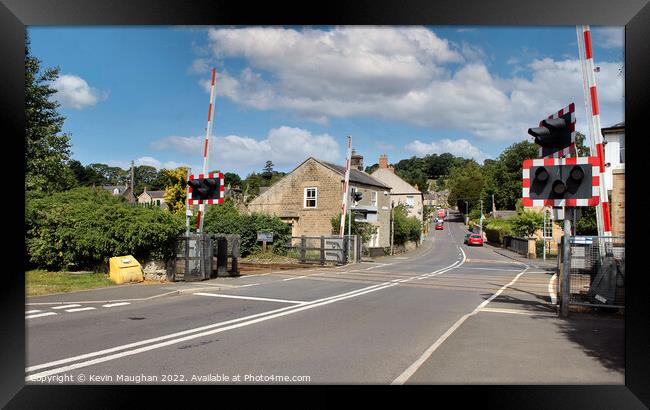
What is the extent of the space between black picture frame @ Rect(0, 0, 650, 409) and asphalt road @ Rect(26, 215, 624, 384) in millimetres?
360

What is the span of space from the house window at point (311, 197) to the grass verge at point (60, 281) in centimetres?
2716

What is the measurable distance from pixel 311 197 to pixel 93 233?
90.3 feet

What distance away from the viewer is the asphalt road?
19.1 ft

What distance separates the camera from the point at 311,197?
41594 mm

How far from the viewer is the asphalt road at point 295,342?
583cm

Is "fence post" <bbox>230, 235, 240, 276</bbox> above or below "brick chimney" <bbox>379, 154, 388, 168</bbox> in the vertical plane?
below

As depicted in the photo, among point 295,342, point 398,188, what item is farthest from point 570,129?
point 398,188

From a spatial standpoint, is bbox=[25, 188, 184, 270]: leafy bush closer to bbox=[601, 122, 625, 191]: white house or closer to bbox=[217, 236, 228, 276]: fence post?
bbox=[217, 236, 228, 276]: fence post

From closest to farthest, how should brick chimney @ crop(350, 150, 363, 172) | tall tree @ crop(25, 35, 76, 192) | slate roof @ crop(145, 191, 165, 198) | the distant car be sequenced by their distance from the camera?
tall tree @ crop(25, 35, 76, 192), brick chimney @ crop(350, 150, 363, 172), the distant car, slate roof @ crop(145, 191, 165, 198)

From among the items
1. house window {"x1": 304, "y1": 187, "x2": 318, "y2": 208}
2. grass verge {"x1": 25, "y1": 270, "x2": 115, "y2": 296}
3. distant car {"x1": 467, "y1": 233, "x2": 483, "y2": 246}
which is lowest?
distant car {"x1": 467, "y1": 233, "x2": 483, "y2": 246}

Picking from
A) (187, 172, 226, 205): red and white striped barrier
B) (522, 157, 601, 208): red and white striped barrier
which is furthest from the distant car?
(522, 157, 601, 208): red and white striped barrier
